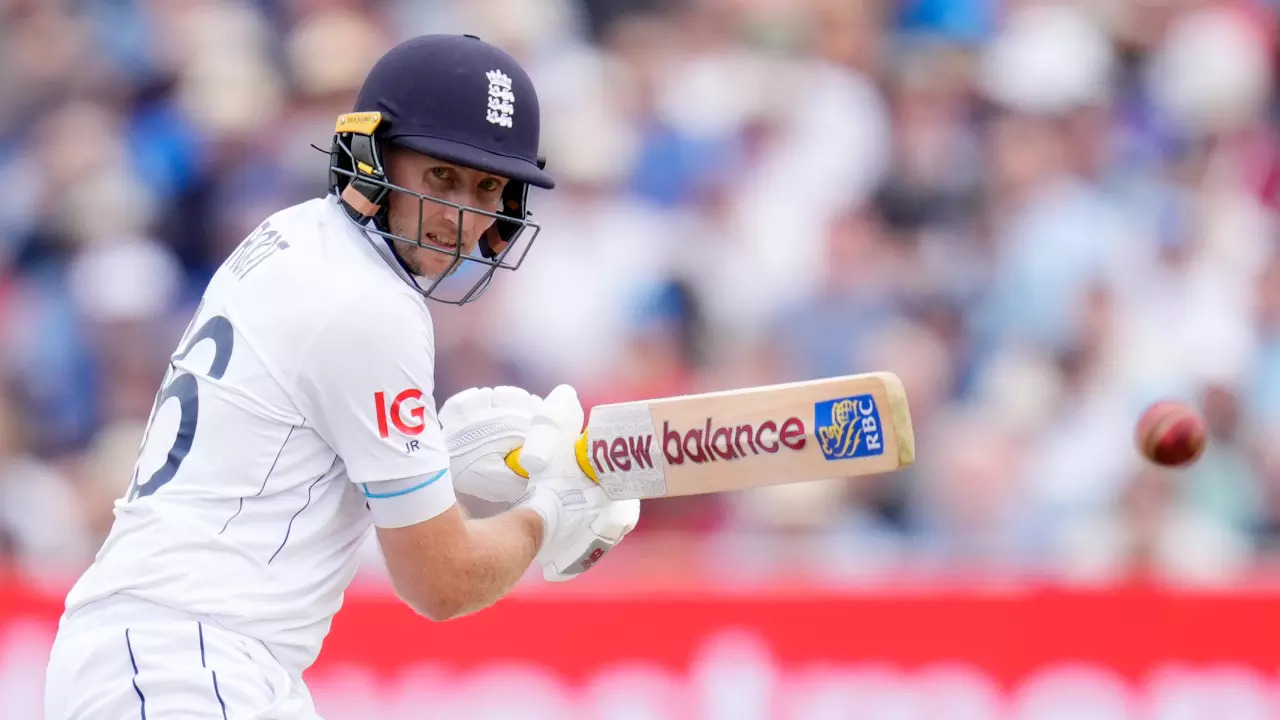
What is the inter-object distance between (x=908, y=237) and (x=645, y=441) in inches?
176

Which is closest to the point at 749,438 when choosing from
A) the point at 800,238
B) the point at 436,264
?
the point at 436,264

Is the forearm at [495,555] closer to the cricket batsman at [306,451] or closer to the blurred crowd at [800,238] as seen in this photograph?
the cricket batsman at [306,451]

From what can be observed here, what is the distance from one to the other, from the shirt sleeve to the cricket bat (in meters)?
0.57

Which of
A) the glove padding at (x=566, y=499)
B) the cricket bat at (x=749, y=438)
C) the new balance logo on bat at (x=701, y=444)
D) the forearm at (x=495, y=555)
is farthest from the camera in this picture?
the glove padding at (x=566, y=499)

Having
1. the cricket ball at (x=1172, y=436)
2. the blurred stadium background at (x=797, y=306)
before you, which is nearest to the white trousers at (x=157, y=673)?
the cricket ball at (x=1172, y=436)

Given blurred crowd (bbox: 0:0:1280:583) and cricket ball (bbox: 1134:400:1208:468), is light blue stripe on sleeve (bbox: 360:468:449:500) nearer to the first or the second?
cricket ball (bbox: 1134:400:1208:468)

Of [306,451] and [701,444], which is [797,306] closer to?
[701,444]

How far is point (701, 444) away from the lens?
149 inches

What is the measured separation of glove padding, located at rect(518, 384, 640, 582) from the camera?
3.81m

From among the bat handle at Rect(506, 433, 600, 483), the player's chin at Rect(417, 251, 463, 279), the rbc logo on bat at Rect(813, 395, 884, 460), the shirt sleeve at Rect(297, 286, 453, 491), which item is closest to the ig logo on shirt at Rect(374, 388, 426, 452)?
the shirt sleeve at Rect(297, 286, 453, 491)

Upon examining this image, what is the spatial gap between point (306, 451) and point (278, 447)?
0.06m

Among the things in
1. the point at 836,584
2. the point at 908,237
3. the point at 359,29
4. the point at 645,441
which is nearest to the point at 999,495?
the point at 836,584

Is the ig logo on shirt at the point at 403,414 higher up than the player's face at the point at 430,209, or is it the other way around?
the player's face at the point at 430,209

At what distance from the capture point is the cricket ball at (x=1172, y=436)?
4344 millimetres
